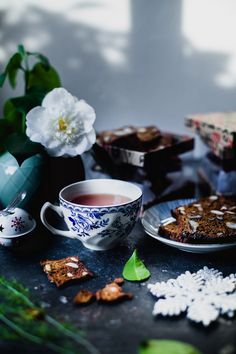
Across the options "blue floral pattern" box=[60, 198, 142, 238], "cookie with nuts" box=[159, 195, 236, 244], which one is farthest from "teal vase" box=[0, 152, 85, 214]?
"cookie with nuts" box=[159, 195, 236, 244]

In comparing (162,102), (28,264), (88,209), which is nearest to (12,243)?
(28,264)

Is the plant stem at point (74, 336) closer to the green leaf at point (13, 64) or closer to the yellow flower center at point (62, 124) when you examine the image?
the yellow flower center at point (62, 124)

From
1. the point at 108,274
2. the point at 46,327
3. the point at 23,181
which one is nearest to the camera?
the point at 46,327

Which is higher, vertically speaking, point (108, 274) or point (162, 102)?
point (162, 102)

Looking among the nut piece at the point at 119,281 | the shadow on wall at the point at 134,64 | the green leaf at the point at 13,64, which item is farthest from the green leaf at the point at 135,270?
the shadow on wall at the point at 134,64

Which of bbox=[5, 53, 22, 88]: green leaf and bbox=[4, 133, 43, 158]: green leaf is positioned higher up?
bbox=[5, 53, 22, 88]: green leaf

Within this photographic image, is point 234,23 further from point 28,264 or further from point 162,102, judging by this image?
point 28,264

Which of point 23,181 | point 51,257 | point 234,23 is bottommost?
point 51,257

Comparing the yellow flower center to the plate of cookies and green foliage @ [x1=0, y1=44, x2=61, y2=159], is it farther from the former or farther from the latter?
the plate of cookies
